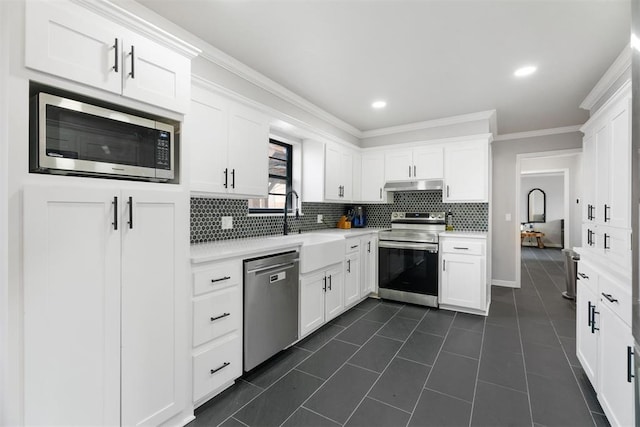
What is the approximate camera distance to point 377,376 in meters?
2.21

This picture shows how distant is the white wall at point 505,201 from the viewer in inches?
186

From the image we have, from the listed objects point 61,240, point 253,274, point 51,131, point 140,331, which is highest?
point 51,131

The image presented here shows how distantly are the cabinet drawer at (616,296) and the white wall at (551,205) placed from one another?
358 inches

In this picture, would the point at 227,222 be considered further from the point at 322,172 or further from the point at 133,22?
the point at 133,22

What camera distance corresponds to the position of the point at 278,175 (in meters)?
3.66

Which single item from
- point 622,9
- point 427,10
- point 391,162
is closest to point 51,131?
point 427,10

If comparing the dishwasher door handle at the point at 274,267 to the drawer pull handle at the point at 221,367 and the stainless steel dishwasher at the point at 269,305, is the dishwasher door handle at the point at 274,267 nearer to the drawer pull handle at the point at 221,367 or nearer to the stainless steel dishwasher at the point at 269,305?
the stainless steel dishwasher at the point at 269,305

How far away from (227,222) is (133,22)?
1.69m

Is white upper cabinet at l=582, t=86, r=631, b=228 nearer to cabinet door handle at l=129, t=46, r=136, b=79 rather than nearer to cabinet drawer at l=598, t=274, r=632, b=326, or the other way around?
cabinet drawer at l=598, t=274, r=632, b=326

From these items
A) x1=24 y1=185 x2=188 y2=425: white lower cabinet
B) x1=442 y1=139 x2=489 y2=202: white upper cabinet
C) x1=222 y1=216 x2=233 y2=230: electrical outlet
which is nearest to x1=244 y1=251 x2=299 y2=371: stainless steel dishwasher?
x1=24 y1=185 x2=188 y2=425: white lower cabinet

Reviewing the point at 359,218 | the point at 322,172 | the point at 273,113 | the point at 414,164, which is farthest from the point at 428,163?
the point at 273,113

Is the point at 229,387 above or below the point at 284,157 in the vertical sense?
below

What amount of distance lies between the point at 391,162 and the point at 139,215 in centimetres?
356

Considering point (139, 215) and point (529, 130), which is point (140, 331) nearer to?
point (139, 215)
